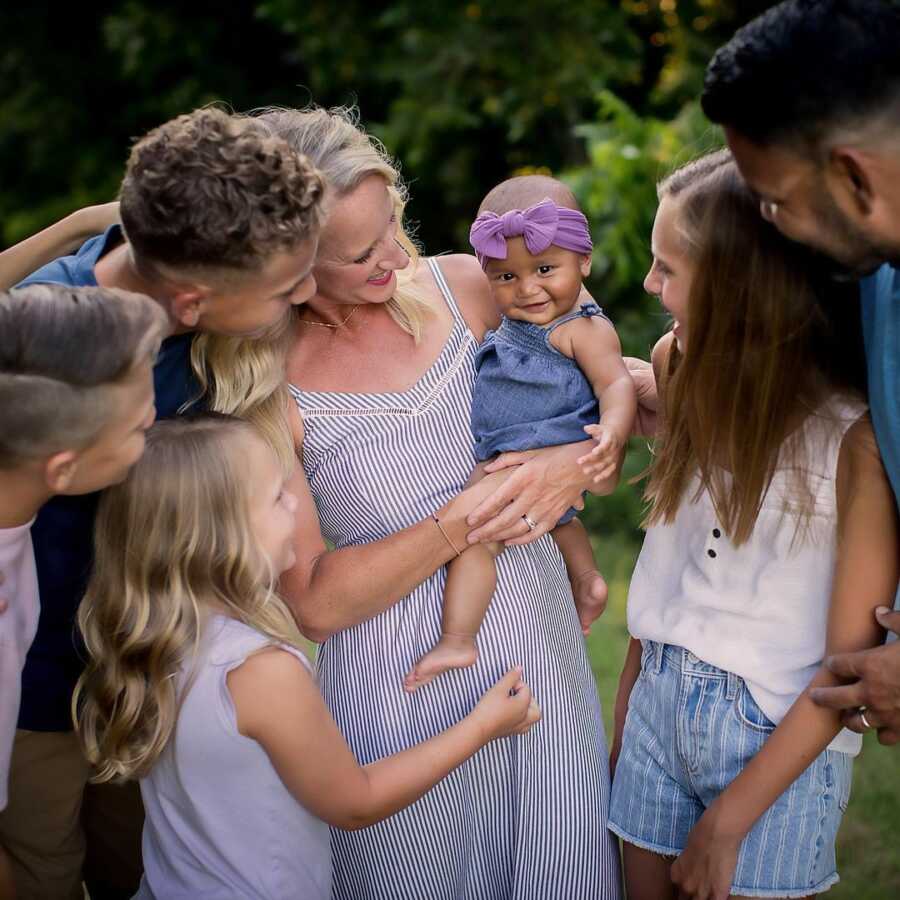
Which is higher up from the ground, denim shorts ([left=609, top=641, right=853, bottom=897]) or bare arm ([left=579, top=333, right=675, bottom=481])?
bare arm ([left=579, top=333, right=675, bottom=481])

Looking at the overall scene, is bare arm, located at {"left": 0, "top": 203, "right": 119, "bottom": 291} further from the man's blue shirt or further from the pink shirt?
the man's blue shirt

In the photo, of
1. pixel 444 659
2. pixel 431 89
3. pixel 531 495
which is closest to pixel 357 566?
pixel 444 659

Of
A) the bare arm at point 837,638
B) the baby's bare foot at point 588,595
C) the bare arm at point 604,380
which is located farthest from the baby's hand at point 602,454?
the bare arm at point 837,638

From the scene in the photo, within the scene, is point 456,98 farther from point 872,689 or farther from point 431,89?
point 872,689

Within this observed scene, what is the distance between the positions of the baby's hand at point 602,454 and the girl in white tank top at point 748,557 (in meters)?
0.13

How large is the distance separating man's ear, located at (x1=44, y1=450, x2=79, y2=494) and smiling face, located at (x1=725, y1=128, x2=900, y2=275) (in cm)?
118

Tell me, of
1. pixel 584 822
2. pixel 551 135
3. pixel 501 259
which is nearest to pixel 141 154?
pixel 501 259

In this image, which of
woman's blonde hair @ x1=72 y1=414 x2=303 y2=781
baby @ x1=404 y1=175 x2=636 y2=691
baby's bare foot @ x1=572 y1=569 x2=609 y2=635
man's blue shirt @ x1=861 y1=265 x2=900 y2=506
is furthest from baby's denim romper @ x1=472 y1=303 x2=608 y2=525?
man's blue shirt @ x1=861 y1=265 x2=900 y2=506

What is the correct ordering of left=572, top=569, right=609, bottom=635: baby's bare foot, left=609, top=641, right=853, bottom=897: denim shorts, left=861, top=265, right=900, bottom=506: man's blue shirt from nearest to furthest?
left=861, top=265, right=900, bottom=506: man's blue shirt < left=609, top=641, right=853, bottom=897: denim shorts < left=572, top=569, right=609, bottom=635: baby's bare foot

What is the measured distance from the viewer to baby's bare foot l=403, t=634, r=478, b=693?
7.64 ft

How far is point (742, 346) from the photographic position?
6.80ft

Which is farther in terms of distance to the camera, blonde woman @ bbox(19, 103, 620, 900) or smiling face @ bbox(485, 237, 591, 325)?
smiling face @ bbox(485, 237, 591, 325)

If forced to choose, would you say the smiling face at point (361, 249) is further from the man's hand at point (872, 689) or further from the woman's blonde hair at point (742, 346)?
the man's hand at point (872, 689)

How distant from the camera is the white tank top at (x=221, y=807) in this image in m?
2.00
